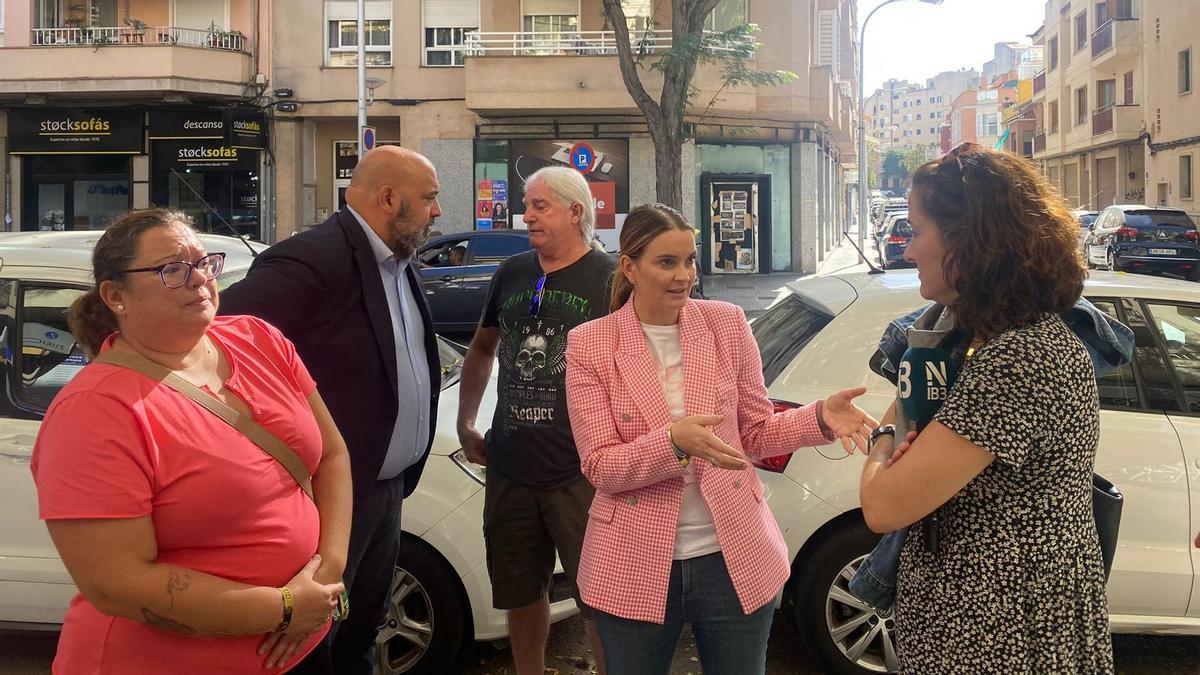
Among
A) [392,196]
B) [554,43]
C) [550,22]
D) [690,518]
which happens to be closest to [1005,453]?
[690,518]

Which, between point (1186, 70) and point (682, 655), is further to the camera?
point (1186, 70)

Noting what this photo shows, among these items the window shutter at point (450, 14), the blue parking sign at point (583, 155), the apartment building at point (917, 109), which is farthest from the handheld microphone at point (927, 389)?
the apartment building at point (917, 109)

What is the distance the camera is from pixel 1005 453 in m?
1.99

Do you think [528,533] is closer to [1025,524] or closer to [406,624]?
[406,624]

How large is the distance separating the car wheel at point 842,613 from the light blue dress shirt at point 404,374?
170 cm

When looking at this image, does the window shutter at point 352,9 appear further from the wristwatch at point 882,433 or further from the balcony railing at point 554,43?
the wristwatch at point 882,433

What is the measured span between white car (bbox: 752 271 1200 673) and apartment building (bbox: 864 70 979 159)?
18481cm

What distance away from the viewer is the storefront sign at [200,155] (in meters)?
24.2

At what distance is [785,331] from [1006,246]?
7.91ft

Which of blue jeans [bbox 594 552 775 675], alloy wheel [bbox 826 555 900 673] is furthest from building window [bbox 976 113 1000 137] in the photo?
blue jeans [bbox 594 552 775 675]

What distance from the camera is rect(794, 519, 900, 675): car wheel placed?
398cm

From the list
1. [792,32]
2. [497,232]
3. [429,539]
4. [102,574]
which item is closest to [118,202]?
[497,232]

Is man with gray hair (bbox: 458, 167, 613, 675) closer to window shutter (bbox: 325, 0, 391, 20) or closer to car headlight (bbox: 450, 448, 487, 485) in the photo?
car headlight (bbox: 450, 448, 487, 485)

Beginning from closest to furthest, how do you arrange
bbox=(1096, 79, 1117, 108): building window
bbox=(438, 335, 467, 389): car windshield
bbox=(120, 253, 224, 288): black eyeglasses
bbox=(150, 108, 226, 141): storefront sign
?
bbox=(120, 253, 224, 288): black eyeglasses
bbox=(438, 335, 467, 389): car windshield
bbox=(150, 108, 226, 141): storefront sign
bbox=(1096, 79, 1117, 108): building window
